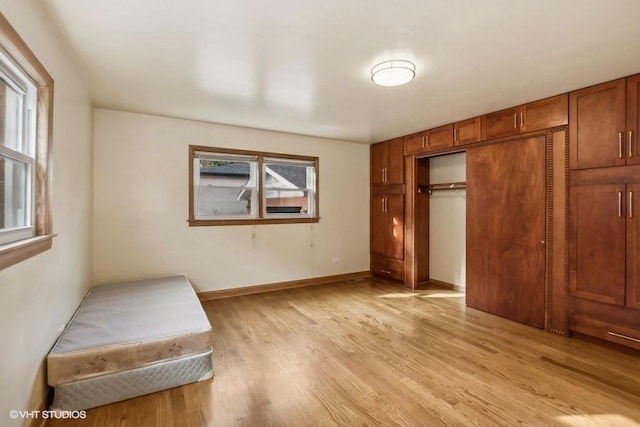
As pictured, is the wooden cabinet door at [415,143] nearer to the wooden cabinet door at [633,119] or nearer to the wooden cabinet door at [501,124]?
the wooden cabinet door at [501,124]

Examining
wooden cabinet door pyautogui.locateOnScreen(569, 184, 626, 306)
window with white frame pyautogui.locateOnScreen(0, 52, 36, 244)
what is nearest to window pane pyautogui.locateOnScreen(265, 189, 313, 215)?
window with white frame pyautogui.locateOnScreen(0, 52, 36, 244)

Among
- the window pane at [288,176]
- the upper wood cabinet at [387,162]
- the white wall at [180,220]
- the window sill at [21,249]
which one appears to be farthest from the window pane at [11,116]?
the upper wood cabinet at [387,162]

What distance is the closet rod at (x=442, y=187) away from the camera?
449 cm

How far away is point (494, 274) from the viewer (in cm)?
362

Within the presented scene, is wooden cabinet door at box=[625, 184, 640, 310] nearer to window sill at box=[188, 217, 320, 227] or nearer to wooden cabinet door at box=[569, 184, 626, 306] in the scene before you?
wooden cabinet door at box=[569, 184, 626, 306]

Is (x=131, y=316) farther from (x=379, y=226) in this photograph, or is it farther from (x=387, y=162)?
(x=387, y=162)

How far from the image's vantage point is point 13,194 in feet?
5.38

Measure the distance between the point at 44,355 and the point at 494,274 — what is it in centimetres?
415

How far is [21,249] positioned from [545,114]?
4286 millimetres

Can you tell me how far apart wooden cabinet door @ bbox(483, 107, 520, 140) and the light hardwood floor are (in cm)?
213

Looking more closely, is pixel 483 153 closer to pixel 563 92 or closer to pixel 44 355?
pixel 563 92

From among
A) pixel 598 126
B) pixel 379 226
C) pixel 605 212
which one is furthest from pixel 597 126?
pixel 379 226

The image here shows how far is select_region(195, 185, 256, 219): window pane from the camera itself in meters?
4.20

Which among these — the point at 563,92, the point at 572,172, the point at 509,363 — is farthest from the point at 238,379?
the point at 563,92
